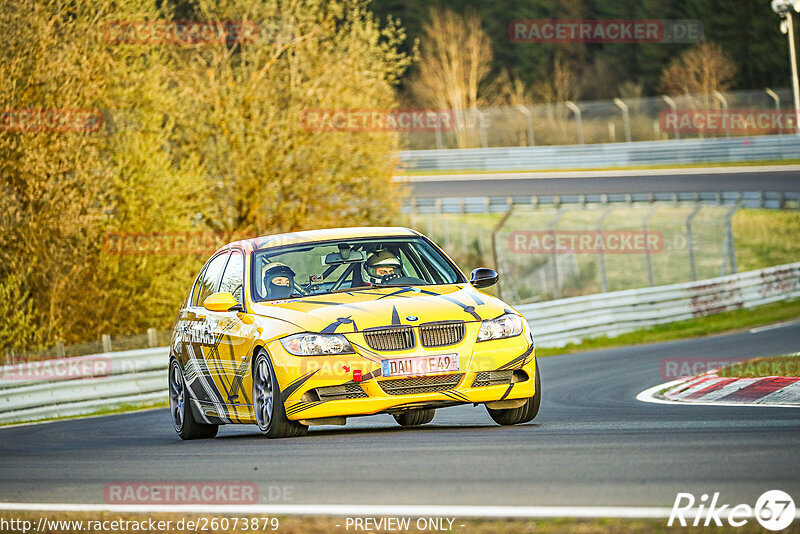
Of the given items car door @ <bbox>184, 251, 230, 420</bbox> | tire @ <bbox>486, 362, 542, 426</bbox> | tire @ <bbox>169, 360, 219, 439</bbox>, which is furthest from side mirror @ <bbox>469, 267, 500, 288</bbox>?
tire @ <bbox>169, 360, 219, 439</bbox>

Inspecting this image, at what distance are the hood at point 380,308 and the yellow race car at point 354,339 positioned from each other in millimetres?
10

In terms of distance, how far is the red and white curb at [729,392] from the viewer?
10.9 m

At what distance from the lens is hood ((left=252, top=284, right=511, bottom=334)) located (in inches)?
360

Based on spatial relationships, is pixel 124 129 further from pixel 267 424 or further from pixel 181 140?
pixel 267 424

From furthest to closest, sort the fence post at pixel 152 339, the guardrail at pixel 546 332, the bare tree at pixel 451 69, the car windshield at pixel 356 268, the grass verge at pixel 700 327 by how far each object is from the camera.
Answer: the bare tree at pixel 451 69, the grass verge at pixel 700 327, the fence post at pixel 152 339, the guardrail at pixel 546 332, the car windshield at pixel 356 268

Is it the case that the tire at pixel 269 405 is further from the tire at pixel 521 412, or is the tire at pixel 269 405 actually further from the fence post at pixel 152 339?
the fence post at pixel 152 339

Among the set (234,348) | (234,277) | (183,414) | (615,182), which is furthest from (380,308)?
(615,182)

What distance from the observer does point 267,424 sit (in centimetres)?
953

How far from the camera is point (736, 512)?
215 inches

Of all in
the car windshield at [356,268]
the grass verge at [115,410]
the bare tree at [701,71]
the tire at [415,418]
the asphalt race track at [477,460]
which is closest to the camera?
the asphalt race track at [477,460]

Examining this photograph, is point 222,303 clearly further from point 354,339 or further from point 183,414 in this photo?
point 183,414

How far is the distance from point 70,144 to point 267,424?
55.0 ft

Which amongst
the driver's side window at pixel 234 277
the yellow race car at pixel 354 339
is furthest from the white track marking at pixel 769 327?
the driver's side window at pixel 234 277

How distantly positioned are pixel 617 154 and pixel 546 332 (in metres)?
31.8
